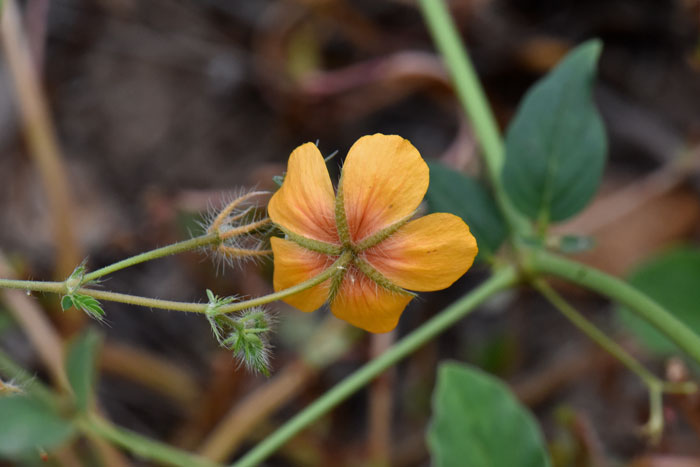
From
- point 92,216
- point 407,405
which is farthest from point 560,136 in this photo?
point 92,216

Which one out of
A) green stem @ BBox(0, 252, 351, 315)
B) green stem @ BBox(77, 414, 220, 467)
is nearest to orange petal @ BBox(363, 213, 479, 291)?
green stem @ BBox(0, 252, 351, 315)

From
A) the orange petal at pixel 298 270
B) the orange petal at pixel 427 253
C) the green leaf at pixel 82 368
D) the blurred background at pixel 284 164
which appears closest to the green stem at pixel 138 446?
the green leaf at pixel 82 368

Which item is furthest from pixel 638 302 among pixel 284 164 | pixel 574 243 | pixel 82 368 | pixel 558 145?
pixel 284 164

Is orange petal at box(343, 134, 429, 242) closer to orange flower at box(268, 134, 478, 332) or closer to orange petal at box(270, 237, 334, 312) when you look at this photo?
orange flower at box(268, 134, 478, 332)

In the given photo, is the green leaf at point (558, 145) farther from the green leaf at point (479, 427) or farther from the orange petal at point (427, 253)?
the orange petal at point (427, 253)

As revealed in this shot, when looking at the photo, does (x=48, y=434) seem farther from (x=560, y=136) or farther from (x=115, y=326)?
(x=560, y=136)
